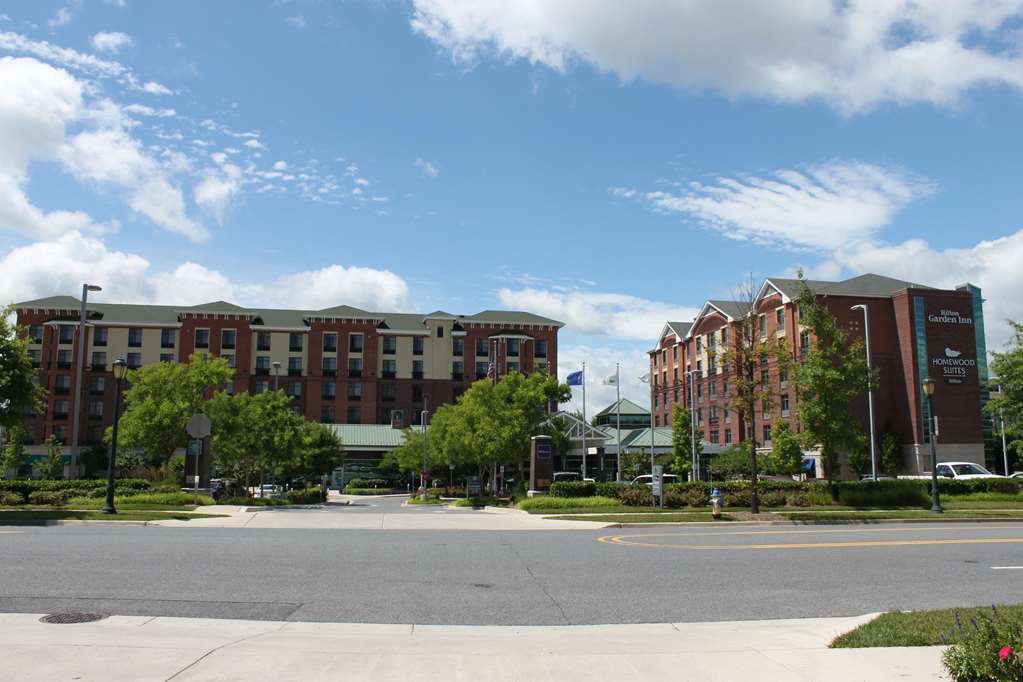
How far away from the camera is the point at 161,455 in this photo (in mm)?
56125

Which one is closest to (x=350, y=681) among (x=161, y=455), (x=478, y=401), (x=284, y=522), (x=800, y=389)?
(x=284, y=522)

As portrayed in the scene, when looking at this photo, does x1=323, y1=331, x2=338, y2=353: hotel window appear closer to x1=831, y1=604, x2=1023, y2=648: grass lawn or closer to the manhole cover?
the manhole cover

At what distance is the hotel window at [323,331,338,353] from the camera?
314 feet

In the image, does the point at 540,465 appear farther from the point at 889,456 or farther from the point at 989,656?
the point at 889,456

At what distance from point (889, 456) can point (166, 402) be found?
5529 cm

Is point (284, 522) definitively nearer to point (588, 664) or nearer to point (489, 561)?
point (489, 561)

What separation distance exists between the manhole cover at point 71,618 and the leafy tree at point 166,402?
1631 inches

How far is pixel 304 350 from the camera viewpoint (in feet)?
312

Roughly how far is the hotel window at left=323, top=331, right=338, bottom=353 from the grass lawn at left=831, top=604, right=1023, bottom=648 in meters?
89.6

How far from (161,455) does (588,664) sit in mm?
54694

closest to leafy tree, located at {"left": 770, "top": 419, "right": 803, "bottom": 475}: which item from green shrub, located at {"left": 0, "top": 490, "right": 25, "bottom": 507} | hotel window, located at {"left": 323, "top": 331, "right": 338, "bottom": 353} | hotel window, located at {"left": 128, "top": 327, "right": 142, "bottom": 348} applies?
green shrub, located at {"left": 0, "top": 490, "right": 25, "bottom": 507}

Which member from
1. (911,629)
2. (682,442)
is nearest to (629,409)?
(682,442)

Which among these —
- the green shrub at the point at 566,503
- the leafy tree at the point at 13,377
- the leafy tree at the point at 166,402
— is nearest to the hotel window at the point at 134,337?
the leafy tree at the point at 166,402

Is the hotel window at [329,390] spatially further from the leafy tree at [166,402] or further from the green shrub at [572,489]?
the green shrub at [572,489]
